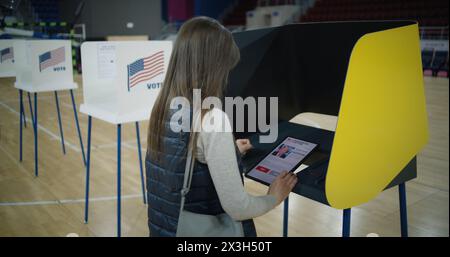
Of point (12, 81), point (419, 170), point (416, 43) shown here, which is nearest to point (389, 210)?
point (419, 170)

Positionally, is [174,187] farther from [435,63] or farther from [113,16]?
[435,63]

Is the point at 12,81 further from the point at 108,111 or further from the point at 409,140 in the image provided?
the point at 409,140

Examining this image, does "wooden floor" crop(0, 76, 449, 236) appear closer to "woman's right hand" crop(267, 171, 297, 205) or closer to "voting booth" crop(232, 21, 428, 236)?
"voting booth" crop(232, 21, 428, 236)

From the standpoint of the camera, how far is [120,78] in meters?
1.99

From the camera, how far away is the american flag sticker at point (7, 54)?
5.61 feet

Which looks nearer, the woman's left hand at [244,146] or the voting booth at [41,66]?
the woman's left hand at [244,146]

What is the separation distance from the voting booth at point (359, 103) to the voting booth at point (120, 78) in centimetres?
59

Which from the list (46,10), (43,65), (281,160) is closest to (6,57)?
(46,10)

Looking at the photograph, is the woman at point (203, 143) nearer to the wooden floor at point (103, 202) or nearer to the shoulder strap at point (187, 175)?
the shoulder strap at point (187, 175)

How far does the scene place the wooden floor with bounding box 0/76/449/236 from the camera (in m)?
1.91

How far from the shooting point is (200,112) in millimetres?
1068

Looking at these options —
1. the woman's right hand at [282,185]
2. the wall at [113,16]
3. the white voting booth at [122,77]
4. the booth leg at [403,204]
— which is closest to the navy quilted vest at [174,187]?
the woman's right hand at [282,185]

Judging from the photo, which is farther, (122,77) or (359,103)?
(122,77)

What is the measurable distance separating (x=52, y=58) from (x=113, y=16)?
1.41ft
